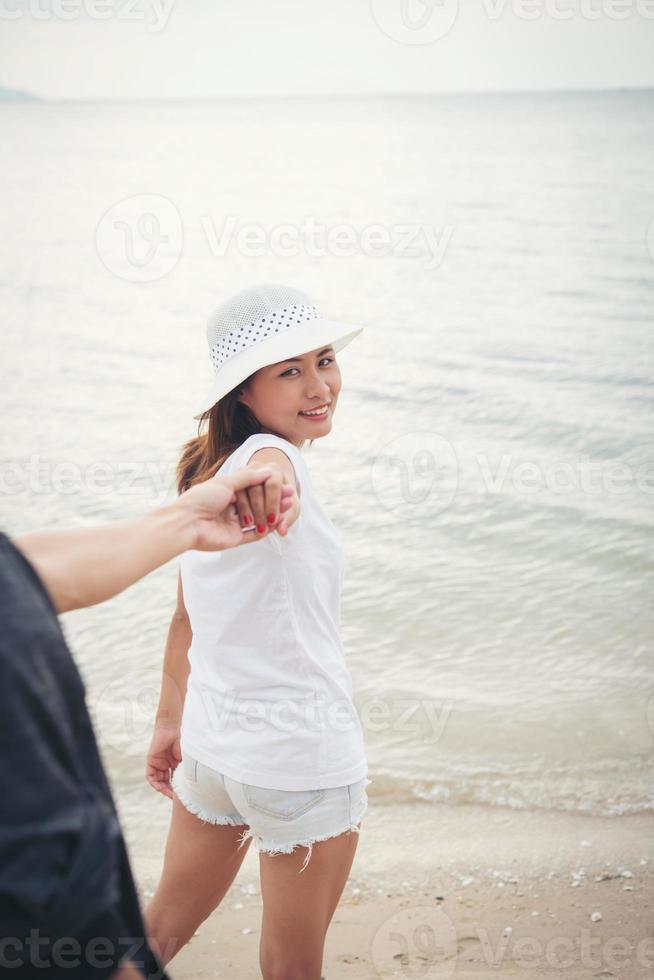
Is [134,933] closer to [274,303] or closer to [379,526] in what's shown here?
[274,303]

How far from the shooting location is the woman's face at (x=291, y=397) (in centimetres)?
254

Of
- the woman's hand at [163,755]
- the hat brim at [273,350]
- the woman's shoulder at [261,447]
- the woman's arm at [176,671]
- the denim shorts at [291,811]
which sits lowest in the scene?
the woman's hand at [163,755]

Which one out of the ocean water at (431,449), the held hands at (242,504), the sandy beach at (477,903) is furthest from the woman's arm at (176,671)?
the ocean water at (431,449)

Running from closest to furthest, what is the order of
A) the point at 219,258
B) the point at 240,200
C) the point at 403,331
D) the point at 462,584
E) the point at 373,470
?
the point at 462,584 → the point at 373,470 → the point at 403,331 → the point at 219,258 → the point at 240,200

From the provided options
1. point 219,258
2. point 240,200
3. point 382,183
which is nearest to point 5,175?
point 240,200

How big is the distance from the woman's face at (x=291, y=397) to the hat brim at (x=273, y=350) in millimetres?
56

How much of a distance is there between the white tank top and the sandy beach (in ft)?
4.51

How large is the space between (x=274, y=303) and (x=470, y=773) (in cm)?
304

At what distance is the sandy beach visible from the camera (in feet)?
10.9

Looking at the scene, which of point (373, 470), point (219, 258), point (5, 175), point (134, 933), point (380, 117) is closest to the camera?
point (134, 933)

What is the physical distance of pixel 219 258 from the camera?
74.5 ft

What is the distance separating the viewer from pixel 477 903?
3.68 metres

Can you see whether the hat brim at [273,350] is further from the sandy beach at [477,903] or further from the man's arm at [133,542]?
the sandy beach at [477,903]

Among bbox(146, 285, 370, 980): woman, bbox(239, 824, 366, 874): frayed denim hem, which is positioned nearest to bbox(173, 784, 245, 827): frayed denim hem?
bbox(146, 285, 370, 980): woman
